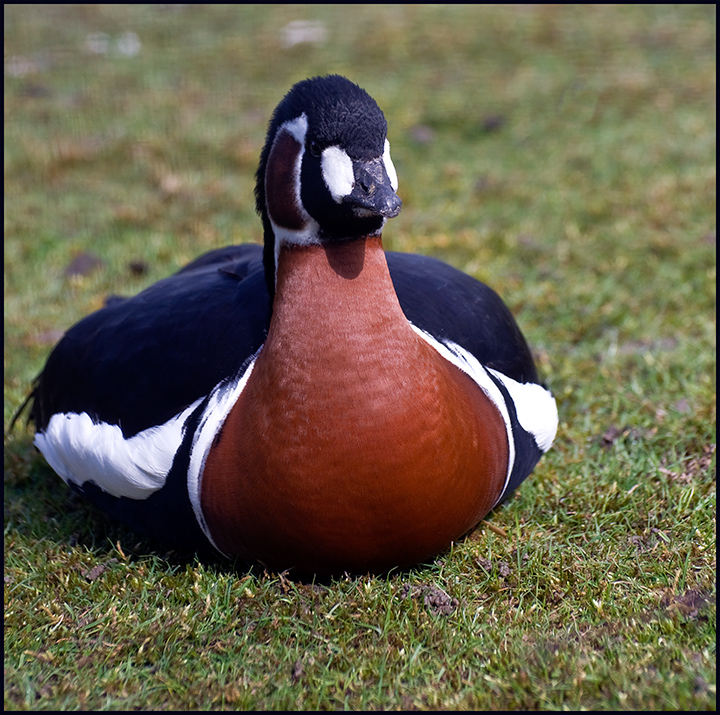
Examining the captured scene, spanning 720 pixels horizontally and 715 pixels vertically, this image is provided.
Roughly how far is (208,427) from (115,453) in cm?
40

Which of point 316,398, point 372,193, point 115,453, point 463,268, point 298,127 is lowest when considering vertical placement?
point 463,268

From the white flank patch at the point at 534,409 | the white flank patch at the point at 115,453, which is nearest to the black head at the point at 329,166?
the white flank patch at the point at 115,453

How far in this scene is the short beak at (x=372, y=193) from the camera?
88.5 inches

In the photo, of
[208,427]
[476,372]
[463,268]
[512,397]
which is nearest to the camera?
[208,427]

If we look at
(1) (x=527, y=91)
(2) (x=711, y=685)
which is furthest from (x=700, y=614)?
(1) (x=527, y=91)

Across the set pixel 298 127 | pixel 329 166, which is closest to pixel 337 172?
pixel 329 166

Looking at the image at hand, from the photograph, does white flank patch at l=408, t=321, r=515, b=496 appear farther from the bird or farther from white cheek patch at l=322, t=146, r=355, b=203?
white cheek patch at l=322, t=146, r=355, b=203

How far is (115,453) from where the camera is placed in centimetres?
278

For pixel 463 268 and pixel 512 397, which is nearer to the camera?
pixel 512 397

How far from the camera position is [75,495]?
3.48m

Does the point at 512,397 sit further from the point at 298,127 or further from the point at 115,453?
the point at 115,453

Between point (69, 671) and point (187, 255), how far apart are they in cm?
361

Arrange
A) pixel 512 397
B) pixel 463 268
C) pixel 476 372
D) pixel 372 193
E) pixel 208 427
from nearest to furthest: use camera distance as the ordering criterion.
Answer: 1. pixel 372 193
2. pixel 208 427
3. pixel 476 372
4. pixel 512 397
5. pixel 463 268

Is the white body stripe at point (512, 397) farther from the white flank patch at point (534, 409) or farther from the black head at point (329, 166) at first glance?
the black head at point (329, 166)
